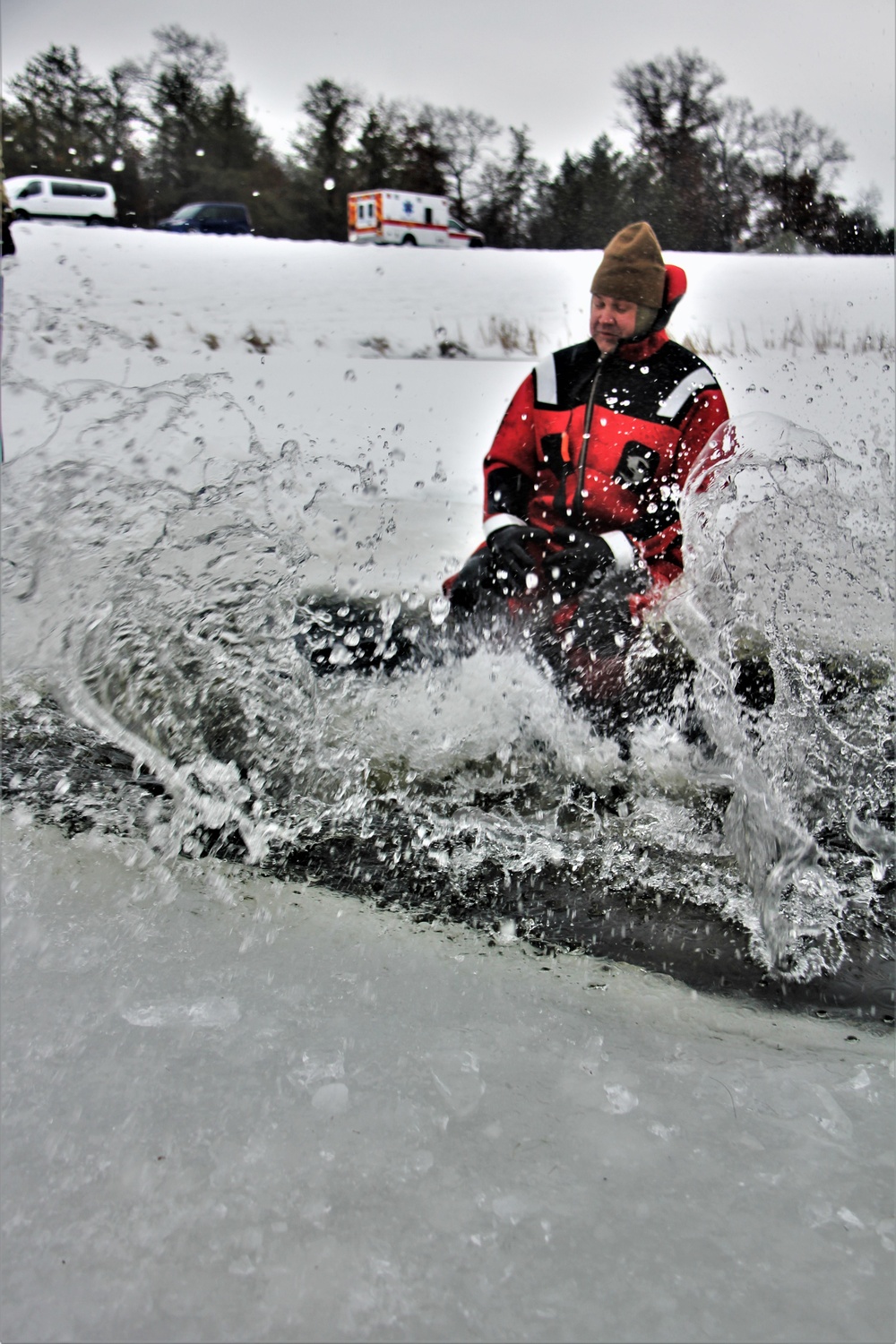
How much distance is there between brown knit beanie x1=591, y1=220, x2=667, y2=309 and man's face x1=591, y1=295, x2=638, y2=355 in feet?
0.06

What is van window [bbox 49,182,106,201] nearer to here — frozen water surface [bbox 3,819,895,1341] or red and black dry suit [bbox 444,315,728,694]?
red and black dry suit [bbox 444,315,728,694]

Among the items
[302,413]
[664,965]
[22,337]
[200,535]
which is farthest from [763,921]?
[22,337]

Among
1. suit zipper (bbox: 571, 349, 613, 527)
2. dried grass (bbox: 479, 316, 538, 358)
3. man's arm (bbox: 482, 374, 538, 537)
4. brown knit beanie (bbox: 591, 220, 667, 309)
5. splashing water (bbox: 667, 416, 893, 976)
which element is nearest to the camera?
splashing water (bbox: 667, 416, 893, 976)

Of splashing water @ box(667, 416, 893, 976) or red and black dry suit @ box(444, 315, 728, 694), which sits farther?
red and black dry suit @ box(444, 315, 728, 694)

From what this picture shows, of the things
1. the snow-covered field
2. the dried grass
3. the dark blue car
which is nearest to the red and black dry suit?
the snow-covered field

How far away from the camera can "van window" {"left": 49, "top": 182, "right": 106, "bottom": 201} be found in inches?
139

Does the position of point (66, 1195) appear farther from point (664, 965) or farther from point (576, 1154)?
point (664, 965)

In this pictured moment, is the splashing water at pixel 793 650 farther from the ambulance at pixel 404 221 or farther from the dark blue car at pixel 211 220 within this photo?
the dark blue car at pixel 211 220

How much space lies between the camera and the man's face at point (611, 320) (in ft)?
9.35

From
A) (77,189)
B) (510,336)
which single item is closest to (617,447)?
(510,336)

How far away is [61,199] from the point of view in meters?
3.79

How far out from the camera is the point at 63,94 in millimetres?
3625

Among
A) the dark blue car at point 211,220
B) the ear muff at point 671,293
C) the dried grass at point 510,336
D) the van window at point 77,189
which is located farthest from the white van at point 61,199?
the ear muff at point 671,293

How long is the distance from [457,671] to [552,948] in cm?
126
